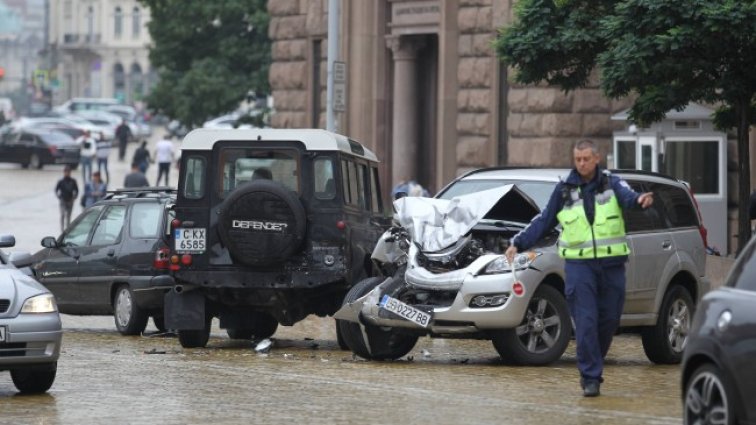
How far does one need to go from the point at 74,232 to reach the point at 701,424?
13.5m

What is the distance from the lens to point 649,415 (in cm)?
1271

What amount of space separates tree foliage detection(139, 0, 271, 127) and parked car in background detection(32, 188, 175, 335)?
102ft

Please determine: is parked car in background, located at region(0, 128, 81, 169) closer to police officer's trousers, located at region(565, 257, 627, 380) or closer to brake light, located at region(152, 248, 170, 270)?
brake light, located at region(152, 248, 170, 270)

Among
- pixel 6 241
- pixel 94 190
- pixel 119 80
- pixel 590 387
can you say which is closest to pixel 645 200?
pixel 590 387

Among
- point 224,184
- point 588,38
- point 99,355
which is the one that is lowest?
point 99,355

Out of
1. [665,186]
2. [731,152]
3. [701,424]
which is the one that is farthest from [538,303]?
[731,152]

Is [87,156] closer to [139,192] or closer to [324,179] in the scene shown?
[139,192]

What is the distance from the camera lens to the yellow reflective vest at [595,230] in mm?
13875

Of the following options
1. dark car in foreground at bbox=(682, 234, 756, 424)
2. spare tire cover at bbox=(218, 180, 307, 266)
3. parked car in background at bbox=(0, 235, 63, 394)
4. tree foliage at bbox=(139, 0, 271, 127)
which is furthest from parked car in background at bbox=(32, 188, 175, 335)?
tree foliage at bbox=(139, 0, 271, 127)

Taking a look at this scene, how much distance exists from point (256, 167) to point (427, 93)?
17.8 metres

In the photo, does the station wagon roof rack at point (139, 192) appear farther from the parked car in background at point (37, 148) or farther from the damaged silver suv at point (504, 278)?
the parked car in background at point (37, 148)

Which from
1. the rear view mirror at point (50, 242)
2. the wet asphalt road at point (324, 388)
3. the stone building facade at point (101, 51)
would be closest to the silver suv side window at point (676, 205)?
the wet asphalt road at point (324, 388)

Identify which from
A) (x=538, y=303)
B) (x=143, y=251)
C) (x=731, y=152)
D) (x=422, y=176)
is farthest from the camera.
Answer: (x=422, y=176)

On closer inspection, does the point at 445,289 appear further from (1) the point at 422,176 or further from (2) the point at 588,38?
(1) the point at 422,176
